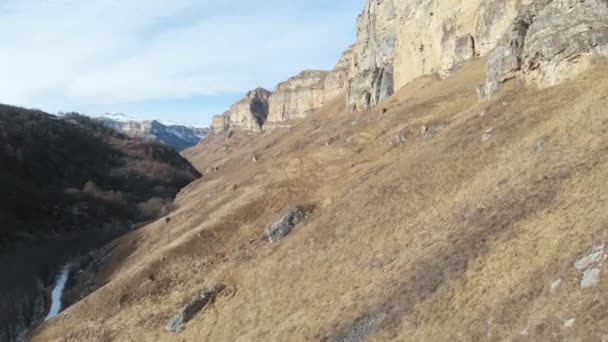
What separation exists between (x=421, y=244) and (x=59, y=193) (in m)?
99.3

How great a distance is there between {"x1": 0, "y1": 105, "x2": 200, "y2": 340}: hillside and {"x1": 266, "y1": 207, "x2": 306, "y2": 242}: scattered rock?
2371 centimetres

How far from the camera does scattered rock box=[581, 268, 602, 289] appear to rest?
14.8 metres

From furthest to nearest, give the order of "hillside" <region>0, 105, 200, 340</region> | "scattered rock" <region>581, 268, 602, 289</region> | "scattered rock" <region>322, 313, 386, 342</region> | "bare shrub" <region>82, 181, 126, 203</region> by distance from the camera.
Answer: "bare shrub" <region>82, 181, 126, 203</region>
"hillside" <region>0, 105, 200, 340</region>
"scattered rock" <region>322, 313, 386, 342</region>
"scattered rock" <region>581, 268, 602, 289</region>

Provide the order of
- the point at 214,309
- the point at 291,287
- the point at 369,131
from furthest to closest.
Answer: the point at 369,131
the point at 214,309
the point at 291,287

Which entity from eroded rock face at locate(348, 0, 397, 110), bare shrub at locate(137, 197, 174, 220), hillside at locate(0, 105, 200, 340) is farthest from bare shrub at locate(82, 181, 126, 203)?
eroded rock face at locate(348, 0, 397, 110)

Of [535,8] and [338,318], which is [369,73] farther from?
[338,318]

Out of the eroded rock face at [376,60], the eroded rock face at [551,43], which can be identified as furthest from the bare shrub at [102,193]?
the eroded rock face at [551,43]

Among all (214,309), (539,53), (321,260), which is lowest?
(214,309)

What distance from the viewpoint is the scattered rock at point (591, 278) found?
14.8 m

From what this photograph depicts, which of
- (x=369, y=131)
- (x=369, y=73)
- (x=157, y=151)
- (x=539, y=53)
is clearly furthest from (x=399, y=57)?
(x=157, y=151)

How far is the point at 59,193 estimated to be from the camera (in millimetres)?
106062

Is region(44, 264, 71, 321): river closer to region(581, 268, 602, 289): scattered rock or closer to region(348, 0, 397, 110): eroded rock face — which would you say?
region(581, 268, 602, 289): scattered rock

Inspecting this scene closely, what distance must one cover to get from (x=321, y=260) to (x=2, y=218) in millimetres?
73566

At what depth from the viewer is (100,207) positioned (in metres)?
101
